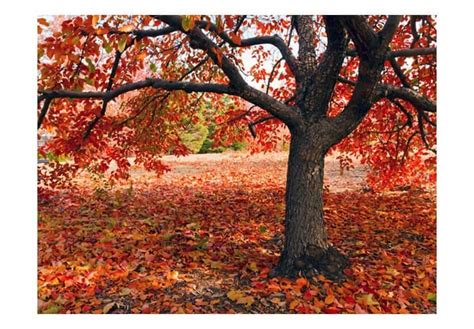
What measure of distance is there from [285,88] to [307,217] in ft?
7.74

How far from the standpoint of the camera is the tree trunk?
9.24ft

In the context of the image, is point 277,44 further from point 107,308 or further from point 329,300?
point 107,308

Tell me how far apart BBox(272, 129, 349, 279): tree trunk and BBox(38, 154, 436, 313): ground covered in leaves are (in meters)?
0.11

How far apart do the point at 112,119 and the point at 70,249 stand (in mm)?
1314

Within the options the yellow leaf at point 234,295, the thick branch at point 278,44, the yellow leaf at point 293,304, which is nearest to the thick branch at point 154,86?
the thick branch at point 278,44

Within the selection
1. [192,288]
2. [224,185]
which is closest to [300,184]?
[192,288]

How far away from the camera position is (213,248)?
3508 millimetres

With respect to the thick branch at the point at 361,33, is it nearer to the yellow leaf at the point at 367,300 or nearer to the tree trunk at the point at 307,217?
the tree trunk at the point at 307,217

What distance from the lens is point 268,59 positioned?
4957 mm
